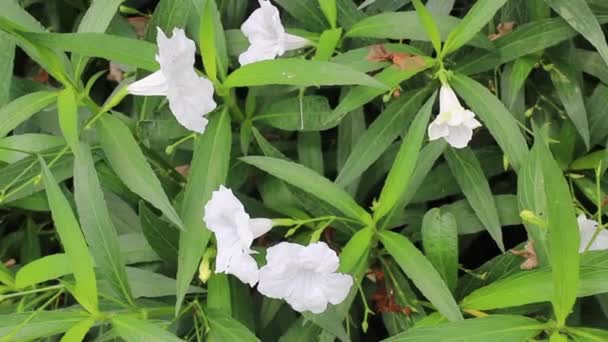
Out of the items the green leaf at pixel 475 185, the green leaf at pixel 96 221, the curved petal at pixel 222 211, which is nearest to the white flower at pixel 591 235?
the green leaf at pixel 475 185

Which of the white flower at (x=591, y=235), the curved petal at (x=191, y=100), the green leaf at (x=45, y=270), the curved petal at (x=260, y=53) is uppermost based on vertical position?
the curved petal at (x=260, y=53)

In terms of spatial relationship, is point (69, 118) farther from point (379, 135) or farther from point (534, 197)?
point (534, 197)

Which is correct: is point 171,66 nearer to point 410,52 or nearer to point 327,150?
point 410,52

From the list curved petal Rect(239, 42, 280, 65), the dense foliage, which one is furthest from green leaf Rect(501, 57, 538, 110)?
curved petal Rect(239, 42, 280, 65)

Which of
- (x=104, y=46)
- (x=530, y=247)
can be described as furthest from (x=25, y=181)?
(x=530, y=247)

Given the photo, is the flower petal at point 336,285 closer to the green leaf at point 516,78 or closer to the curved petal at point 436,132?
the curved petal at point 436,132

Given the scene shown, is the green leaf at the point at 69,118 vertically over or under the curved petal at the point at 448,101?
under
